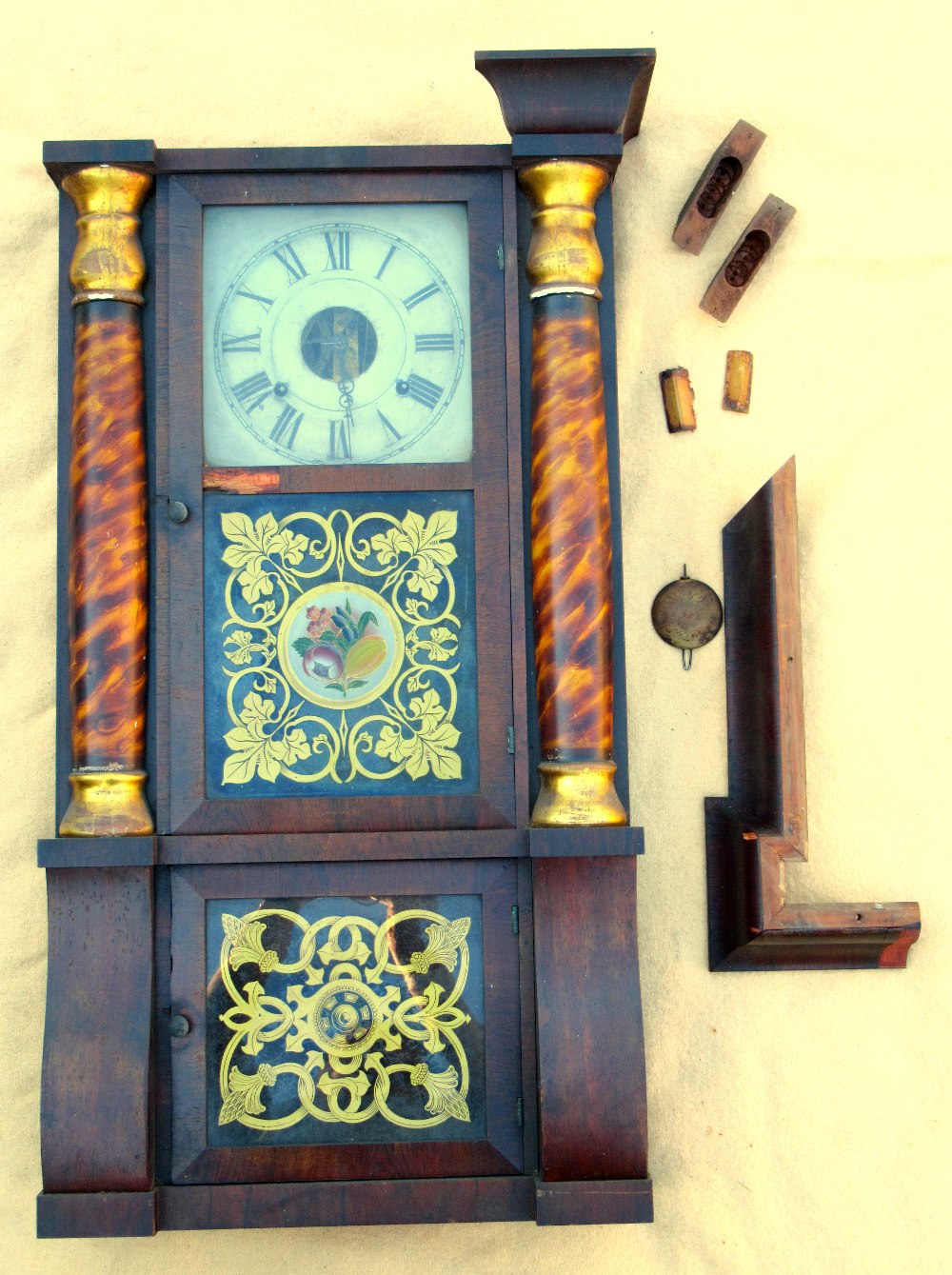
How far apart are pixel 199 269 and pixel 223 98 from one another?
0.54m

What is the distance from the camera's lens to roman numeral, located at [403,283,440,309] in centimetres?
261

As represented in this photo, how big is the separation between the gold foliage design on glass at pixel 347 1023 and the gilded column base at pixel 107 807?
22cm

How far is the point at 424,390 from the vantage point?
2.60 m

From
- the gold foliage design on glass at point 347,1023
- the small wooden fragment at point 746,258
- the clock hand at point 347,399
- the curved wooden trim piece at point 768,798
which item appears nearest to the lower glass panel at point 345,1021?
the gold foliage design on glass at point 347,1023

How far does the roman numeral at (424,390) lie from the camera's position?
2.60 meters

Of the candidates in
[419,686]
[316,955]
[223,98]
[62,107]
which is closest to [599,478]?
[419,686]

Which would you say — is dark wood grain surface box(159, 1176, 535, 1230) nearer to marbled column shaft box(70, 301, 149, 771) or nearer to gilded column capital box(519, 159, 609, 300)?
marbled column shaft box(70, 301, 149, 771)

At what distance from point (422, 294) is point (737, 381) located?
2.12 feet

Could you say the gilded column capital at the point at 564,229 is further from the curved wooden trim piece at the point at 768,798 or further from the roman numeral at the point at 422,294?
the curved wooden trim piece at the point at 768,798

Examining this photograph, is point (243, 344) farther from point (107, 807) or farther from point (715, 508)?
point (715, 508)

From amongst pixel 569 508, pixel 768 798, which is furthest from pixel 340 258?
pixel 768 798

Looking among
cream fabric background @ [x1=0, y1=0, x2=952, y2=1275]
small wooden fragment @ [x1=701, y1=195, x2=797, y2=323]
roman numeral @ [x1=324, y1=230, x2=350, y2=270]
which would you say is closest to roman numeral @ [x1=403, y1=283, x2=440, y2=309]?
roman numeral @ [x1=324, y1=230, x2=350, y2=270]

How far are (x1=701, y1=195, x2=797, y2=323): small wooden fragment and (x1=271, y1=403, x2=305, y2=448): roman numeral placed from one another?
32.7 inches

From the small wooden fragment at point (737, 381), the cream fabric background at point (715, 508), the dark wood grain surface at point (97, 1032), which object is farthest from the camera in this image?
the small wooden fragment at point (737, 381)
